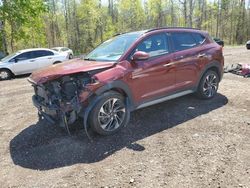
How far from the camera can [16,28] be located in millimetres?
22266

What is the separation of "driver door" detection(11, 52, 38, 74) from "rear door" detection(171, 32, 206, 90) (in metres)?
8.83

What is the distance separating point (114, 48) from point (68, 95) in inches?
59.1

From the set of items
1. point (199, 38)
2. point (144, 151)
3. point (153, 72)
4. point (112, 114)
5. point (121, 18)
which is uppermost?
point (121, 18)

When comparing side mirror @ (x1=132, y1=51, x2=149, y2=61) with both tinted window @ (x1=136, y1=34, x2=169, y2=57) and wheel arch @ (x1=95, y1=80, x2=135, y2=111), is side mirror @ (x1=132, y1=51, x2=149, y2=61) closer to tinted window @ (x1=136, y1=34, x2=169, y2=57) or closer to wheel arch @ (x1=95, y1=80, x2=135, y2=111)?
tinted window @ (x1=136, y1=34, x2=169, y2=57)

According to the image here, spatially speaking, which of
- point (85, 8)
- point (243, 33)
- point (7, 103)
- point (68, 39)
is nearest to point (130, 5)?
point (85, 8)

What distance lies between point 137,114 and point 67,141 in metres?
1.68

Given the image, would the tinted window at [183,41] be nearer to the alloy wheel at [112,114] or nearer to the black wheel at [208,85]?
the black wheel at [208,85]

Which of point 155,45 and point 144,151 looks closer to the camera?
point 144,151

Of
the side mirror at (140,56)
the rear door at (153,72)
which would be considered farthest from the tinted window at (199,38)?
the side mirror at (140,56)

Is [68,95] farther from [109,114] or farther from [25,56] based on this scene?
[25,56]

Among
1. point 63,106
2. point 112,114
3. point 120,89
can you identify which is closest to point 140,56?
point 120,89

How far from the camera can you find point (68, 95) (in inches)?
161

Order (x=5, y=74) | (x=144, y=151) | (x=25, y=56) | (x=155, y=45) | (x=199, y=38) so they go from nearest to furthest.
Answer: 1. (x=144, y=151)
2. (x=155, y=45)
3. (x=199, y=38)
4. (x=5, y=74)
5. (x=25, y=56)

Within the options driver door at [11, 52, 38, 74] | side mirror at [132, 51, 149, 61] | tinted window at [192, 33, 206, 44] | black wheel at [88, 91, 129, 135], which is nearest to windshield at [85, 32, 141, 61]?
side mirror at [132, 51, 149, 61]
